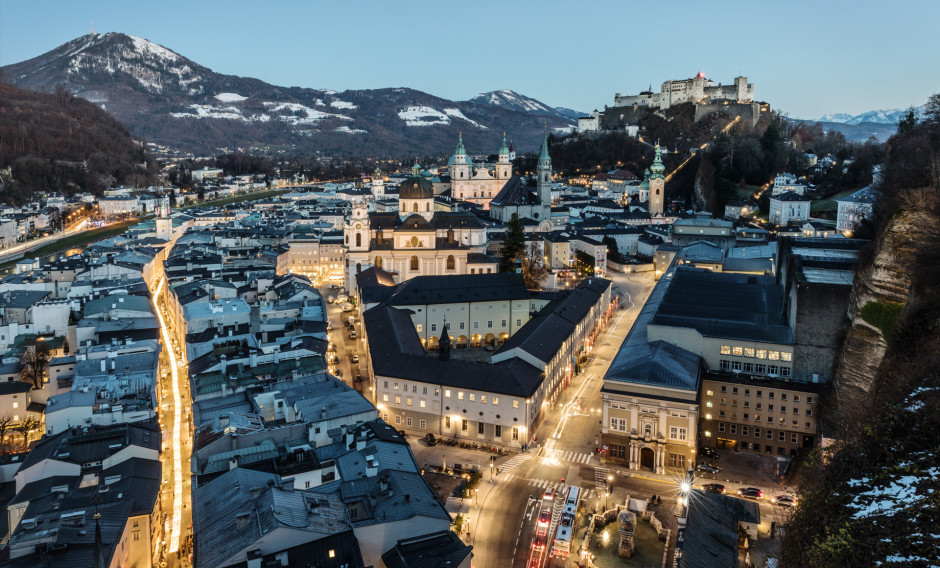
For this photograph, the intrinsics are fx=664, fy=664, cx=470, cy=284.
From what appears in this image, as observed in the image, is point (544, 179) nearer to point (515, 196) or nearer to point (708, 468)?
point (515, 196)

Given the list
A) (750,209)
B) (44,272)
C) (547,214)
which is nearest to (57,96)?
(44,272)

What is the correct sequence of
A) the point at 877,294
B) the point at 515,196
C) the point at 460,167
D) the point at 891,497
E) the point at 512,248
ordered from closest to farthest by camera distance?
1. the point at 891,497
2. the point at 877,294
3. the point at 512,248
4. the point at 515,196
5. the point at 460,167

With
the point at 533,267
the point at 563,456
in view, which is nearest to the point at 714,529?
the point at 563,456

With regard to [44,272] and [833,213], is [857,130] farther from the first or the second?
[44,272]

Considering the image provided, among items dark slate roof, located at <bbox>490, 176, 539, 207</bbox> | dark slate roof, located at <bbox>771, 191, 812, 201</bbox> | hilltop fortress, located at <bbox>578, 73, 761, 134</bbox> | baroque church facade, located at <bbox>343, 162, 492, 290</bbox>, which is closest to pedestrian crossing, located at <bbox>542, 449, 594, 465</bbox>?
baroque church facade, located at <bbox>343, 162, 492, 290</bbox>

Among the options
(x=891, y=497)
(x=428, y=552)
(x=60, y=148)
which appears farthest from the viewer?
(x=60, y=148)

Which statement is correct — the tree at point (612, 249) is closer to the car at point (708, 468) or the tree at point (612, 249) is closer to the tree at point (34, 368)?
the car at point (708, 468)

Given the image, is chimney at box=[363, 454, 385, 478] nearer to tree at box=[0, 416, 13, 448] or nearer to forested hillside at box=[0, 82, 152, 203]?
tree at box=[0, 416, 13, 448]

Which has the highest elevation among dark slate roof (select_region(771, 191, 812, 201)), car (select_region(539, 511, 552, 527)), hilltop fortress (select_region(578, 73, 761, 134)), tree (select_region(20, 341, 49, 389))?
hilltop fortress (select_region(578, 73, 761, 134))
